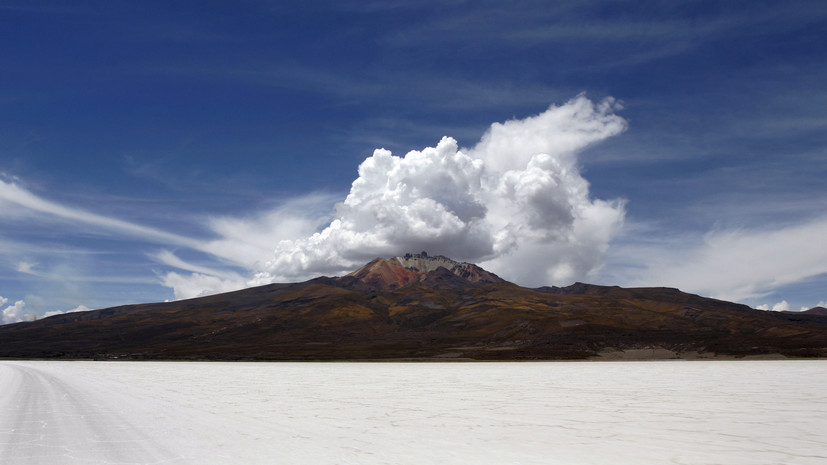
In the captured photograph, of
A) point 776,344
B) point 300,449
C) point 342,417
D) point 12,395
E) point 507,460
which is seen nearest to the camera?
point 507,460

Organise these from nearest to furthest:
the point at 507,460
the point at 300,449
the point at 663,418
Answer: the point at 507,460 → the point at 300,449 → the point at 663,418

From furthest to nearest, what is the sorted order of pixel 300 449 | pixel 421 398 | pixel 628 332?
pixel 628 332 → pixel 421 398 → pixel 300 449

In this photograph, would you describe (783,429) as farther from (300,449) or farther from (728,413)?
(300,449)

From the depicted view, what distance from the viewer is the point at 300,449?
11.3 meters

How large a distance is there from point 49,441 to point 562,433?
39.4ft

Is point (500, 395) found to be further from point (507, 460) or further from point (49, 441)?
point (49, 441)

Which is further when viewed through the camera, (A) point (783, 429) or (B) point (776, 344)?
(B) point (776, 344)

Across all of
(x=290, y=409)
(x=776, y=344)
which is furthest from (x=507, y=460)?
(x=776, y=344)

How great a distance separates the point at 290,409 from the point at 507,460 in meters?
11.4

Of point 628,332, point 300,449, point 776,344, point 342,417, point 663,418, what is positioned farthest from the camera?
point 628,332

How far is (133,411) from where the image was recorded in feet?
62.5

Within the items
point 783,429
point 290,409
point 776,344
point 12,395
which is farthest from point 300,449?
point 776,344

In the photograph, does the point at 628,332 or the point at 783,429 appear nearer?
the point at 783,429

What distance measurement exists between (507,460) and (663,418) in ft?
25.4
